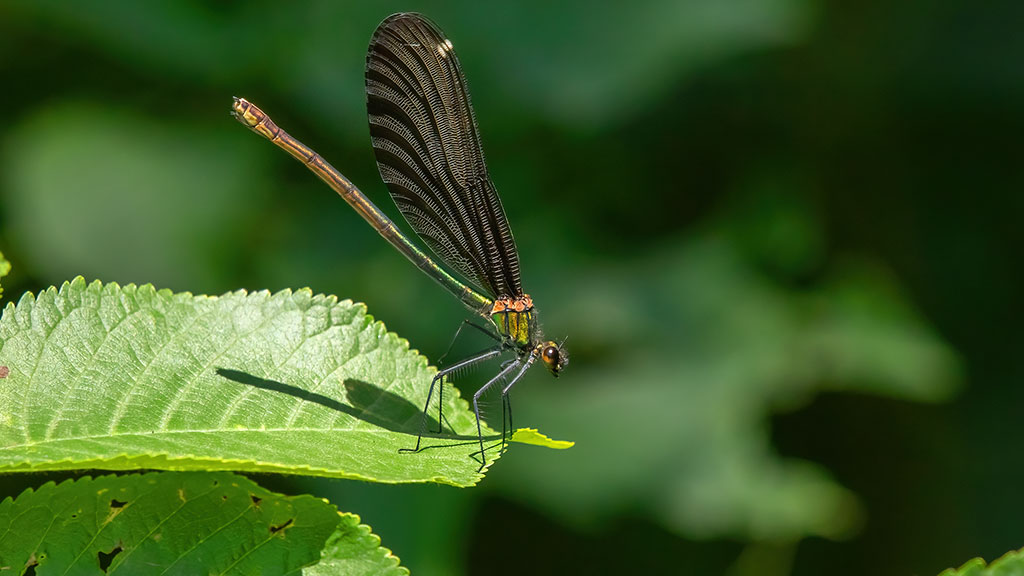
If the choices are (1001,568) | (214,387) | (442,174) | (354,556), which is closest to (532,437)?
(354,556)

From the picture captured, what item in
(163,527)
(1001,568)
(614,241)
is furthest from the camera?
(614,241)

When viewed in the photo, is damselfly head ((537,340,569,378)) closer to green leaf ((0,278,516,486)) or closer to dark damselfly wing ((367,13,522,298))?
dark damselfly wing ((367,13,522,298))

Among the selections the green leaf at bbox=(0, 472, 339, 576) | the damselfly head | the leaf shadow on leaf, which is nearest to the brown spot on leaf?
the green leaf at bbox=(0, 472, 339, 576)

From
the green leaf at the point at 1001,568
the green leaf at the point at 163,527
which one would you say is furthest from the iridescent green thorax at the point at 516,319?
the green leaf at the point at 1001,568

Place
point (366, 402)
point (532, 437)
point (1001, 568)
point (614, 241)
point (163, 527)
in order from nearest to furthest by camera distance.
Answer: point (1001, 568)
point (163, 527)
point (532, 437)
point (366, 402)
point (614, 241)

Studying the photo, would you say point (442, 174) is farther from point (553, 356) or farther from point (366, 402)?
point (366, 402)

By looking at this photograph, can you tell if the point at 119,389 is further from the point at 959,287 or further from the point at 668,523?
the point at 959,287
